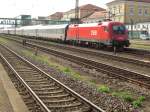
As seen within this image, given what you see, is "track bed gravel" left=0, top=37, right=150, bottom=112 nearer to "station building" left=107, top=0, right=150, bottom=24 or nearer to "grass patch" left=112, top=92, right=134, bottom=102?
"grass patch" left=112, top=92, right=134, bottom=102

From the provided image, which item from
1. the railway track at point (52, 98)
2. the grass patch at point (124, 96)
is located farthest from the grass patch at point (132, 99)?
the railway track at point (52, 98)

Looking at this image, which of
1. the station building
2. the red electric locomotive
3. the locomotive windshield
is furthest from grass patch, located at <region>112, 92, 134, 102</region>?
the station building

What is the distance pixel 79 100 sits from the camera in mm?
11656

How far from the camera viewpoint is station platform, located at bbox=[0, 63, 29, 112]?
34.6 ft

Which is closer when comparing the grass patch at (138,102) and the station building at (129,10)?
the grass patch at (138,102)

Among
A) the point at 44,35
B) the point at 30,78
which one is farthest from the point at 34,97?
the point at 44,35

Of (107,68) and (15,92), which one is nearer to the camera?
(15,92)

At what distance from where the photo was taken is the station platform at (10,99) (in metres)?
10.5

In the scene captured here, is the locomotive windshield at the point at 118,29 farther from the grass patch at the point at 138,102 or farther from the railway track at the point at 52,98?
the grass patch at the point at 138,102

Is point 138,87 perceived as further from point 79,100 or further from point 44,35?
point 44,35

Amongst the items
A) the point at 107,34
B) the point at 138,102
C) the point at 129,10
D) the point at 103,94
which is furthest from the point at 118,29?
the point at 129,10

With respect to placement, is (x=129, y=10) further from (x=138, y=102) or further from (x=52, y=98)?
(x=138, y=102)

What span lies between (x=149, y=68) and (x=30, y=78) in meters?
7.40

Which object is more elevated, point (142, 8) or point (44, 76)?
point (142, 8)
